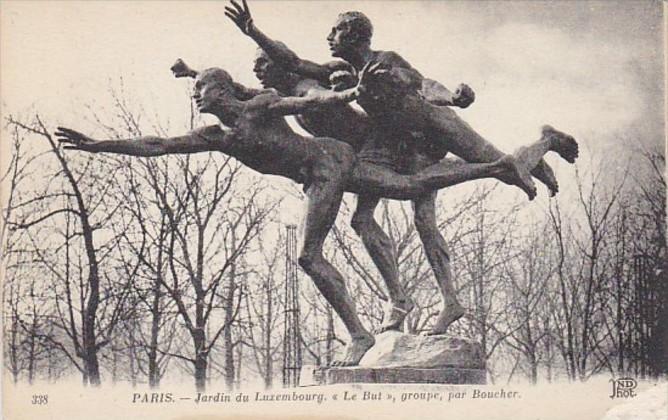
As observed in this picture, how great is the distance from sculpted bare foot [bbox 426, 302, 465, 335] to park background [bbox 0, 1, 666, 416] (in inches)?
19.9

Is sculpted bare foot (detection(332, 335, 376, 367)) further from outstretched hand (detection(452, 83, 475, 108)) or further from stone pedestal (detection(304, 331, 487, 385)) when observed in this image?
outstretched hand (detection(452, 83, 475, 108))

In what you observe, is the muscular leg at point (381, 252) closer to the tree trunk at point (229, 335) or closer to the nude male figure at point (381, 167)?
the nude male figure at point (381, 167)

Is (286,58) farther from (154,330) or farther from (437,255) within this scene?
(154,330)

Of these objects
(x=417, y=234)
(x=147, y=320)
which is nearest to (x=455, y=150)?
(x=417, y=234)

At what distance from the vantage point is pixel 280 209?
625 centimetres

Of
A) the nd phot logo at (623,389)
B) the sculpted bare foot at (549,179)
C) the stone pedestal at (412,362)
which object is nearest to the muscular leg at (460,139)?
the sculpted bare foot at (549,179)

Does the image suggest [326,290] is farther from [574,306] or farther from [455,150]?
[574,306]

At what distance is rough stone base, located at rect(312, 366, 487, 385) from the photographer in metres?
5.50

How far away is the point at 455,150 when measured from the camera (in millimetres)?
5672

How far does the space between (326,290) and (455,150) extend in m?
0.75

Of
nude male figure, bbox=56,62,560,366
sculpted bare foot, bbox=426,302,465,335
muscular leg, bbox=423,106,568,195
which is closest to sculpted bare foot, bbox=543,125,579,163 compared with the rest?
muscular leg, bbox=423,106,568,195

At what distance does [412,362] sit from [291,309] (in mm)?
830

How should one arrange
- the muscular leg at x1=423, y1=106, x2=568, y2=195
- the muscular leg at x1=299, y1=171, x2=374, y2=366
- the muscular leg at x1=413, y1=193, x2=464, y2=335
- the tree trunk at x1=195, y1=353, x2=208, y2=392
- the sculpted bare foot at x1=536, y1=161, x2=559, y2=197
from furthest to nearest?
the tree trunk at x1=195, y1=353, x2=208, y2=392
the sculpted bare foot at x1=536, y1=161, x2=559, y2=197
the muscular leg at x1=413, y1=193, x2=464, y2=335
the muscular leg at x1=423, y1=106, x2=568, y2=195
the muscular leg at x1=299, y1=171, x2=374, y2=366

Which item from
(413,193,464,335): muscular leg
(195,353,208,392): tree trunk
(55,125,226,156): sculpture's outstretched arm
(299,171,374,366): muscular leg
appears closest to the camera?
(55,125,226,156): sculpture's outstretched arm
